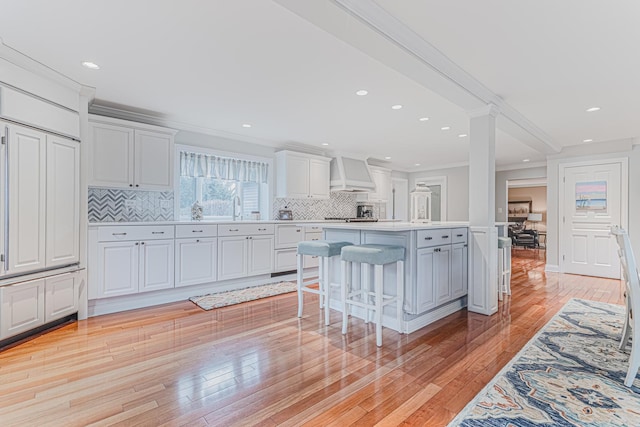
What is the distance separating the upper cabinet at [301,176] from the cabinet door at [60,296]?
122 inches

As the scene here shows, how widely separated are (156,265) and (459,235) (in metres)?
3.44

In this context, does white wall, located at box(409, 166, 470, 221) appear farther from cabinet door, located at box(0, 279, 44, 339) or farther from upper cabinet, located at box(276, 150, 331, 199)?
cabinet door, located at box(0, 279, 44, 339)

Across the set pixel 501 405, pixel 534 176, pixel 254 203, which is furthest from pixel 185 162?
pixel 534 176

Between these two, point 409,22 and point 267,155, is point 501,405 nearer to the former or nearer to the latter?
point 409,22

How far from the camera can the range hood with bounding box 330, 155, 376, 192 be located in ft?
20.2

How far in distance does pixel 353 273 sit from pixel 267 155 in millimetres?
2952

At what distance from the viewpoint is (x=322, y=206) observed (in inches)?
256

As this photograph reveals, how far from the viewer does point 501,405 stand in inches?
71.6

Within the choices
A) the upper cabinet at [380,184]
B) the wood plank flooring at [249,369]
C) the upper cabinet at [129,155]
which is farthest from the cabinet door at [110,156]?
the upper cabinet at [380,184]

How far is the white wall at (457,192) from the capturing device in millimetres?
8023

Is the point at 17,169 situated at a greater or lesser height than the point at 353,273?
greater

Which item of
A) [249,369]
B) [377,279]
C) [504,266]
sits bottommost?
[249,369]

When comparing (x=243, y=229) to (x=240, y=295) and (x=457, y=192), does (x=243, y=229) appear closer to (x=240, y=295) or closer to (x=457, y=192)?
(x=240, y=295)

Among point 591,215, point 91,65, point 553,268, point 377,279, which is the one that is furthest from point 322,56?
point 553,268
